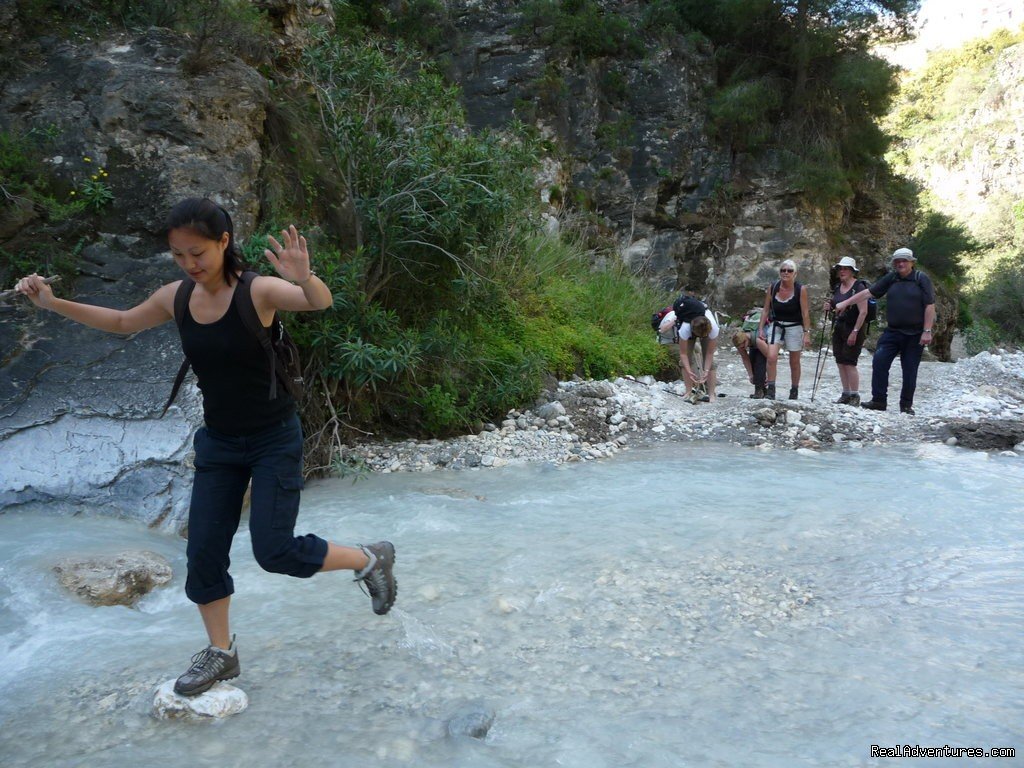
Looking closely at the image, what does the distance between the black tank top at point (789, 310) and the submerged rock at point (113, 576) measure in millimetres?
7082

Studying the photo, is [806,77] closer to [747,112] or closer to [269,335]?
[747,112]

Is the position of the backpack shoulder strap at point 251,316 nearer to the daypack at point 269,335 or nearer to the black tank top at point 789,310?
the daypack at point 269,335

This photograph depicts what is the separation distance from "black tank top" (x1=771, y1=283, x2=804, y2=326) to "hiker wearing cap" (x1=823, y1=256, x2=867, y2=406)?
0.40 meters

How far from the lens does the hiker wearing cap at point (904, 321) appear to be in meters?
8.38

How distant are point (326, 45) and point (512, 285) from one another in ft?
12.2

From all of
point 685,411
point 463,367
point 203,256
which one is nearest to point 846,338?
point 685,411

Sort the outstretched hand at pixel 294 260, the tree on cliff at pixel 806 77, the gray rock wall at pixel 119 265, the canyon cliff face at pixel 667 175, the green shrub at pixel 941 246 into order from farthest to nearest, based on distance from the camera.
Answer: the green shrub at pixel 941 246 < the tree on cliff at pixel 806 77 < the canyon cliff face at pixel 667 175 < the gray rock wall at pixel 119 265 < the outstretched hand at pixel 294 260

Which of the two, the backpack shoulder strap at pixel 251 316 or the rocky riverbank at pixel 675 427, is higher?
the backpack shoulder strap at pixel 251 316

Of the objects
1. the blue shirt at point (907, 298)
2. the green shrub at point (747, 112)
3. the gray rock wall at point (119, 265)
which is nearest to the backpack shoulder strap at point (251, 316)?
the gray rock wall at point (119, 265)

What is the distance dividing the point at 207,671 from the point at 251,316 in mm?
1229

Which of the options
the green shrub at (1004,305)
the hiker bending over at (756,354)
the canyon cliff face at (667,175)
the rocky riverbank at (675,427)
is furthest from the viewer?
the green shrub at (1004,305)

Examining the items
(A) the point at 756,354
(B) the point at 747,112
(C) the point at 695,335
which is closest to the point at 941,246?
(B) the point at 747,112

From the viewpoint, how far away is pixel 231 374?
8.62ft

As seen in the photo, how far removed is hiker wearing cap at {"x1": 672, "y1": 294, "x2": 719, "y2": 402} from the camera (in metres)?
9.13
